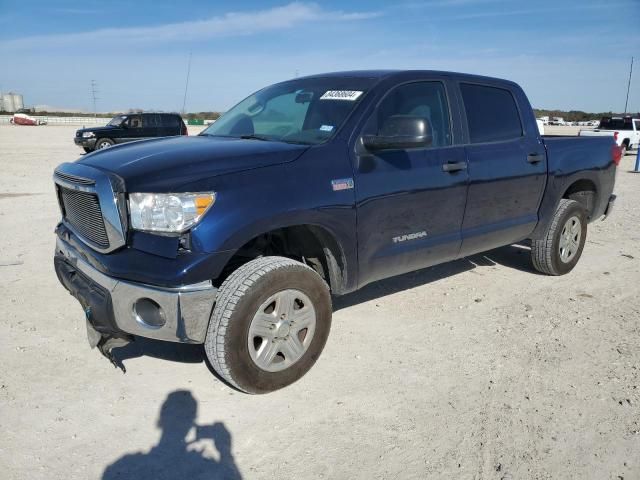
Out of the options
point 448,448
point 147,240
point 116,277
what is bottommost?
point 448,448

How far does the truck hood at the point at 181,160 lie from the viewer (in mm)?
2744

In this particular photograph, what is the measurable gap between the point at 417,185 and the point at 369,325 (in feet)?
3.90

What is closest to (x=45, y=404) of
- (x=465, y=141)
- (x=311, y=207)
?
(x=311, y=207)

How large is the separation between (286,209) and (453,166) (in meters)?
1.58

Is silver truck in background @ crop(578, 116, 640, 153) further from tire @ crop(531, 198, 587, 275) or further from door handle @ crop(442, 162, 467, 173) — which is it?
door handle @ crop(442, 162, 467, 173)

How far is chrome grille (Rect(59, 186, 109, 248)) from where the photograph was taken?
2.94 m

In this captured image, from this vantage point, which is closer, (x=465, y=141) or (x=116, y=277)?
(x=116, y=277)

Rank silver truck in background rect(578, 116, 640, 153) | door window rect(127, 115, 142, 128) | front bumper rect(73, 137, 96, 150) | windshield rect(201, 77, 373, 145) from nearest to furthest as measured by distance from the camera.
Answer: windshield rect(201, 77, 373, 145)
front bumper rect(73, 137, 96, 150)
door window rect(127, 115, 142, 128)
silver truck in background rect(578, 116, 640, 153)

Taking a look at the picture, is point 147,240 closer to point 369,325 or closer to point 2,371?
point 2,371

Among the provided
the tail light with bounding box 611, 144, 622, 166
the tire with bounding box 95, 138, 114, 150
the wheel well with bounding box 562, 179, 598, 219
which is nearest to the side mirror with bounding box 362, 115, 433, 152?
the wheel well with bounding box 562, 179, 598, 219

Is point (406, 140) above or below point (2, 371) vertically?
above

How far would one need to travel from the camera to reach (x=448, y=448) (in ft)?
8.60

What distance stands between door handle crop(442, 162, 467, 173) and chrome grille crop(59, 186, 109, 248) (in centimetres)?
239

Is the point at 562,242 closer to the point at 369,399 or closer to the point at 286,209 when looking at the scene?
the point at 369,399
